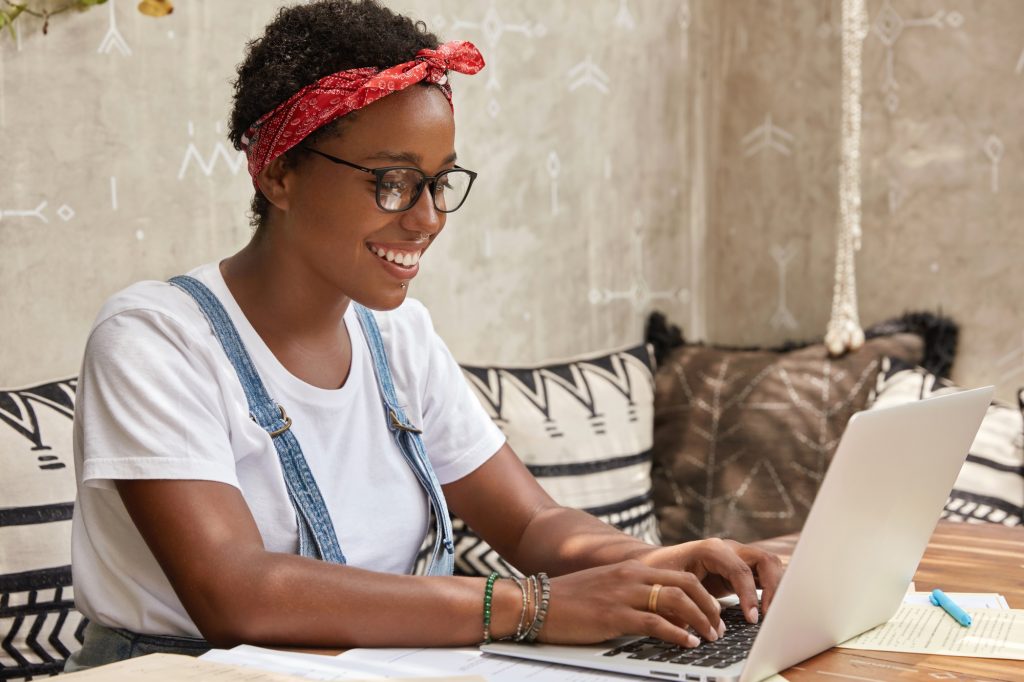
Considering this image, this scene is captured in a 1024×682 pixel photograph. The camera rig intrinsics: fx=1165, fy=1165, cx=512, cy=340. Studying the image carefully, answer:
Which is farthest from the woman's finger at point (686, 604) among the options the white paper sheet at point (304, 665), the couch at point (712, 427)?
the couch at point (712, 427)

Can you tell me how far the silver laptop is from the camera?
982 mm

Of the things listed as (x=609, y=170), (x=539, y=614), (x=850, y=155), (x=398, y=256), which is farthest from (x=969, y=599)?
(x=609, y=170)

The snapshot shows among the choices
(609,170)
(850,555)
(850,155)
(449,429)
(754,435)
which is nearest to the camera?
(850,555)

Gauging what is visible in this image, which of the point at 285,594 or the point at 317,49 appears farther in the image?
the point at 317,49

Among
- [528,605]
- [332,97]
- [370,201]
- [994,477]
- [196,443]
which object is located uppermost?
[332,97]

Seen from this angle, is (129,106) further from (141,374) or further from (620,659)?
(620,659)

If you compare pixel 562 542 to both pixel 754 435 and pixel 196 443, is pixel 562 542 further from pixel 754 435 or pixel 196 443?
pixel 754 435

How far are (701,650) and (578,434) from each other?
4.75 ft

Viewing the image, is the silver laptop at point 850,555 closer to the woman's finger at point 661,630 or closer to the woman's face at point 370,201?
the woman's finger at point 661,630

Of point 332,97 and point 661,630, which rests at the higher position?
point 332,97

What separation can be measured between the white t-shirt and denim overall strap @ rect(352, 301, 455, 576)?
1 centimetres

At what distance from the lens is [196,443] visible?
128cm

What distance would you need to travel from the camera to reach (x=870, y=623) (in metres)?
1.22

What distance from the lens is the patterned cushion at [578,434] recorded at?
8.19 feet
